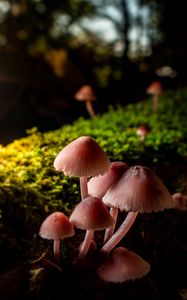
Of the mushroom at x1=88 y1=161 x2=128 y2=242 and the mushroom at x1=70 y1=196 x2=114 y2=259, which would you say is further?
the mushroom at x1=88 y1=161 x2=128 y2=242

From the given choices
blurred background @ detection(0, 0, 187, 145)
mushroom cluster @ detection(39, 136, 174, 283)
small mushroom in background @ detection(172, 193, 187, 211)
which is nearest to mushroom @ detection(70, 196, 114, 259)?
mushroom cluster @ detection(39, 136, 174, 283)

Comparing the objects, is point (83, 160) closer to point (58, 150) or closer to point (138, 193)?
point (138, 193)

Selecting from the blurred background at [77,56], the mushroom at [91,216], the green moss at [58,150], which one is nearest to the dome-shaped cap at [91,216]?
the mushroom at [91,216]

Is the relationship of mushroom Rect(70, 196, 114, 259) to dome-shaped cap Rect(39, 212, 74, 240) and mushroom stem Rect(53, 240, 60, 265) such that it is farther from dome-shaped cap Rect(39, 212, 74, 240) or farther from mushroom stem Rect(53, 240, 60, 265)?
mushroom stem Rect(53, 240, 60, 265)

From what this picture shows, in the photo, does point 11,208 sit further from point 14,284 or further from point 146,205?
point 146,205

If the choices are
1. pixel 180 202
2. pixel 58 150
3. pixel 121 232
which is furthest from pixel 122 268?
pixel 58 150

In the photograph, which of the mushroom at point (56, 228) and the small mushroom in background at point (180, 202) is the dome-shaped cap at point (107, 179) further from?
the small mushroom in background at point (180, 202)

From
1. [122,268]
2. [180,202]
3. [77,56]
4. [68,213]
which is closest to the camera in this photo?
[122,268]
